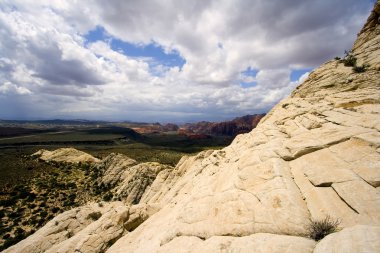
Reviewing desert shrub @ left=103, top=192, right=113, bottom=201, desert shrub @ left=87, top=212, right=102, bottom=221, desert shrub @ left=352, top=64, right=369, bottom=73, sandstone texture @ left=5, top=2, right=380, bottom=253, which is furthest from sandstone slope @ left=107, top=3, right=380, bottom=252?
desert shrub @ left=103, top=192, right=113, bottom=201

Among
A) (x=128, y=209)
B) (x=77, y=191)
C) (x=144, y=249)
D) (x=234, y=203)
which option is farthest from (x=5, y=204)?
(x=234, y=203)

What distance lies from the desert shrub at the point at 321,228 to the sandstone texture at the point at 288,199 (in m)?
0.25

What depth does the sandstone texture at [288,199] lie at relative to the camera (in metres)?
9.55

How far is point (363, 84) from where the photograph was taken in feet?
82.0

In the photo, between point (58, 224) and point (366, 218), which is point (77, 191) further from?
point (366, 218)

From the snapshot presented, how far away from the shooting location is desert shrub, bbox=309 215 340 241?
8.91 meters

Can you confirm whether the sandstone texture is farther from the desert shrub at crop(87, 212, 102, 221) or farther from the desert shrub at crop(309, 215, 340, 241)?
the desert shrub at crop(87, 212, 102, 221)

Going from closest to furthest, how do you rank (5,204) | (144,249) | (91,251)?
1. (144,249)
2. (91,251)
3. (5,204)

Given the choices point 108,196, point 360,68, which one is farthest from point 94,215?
point 360,68

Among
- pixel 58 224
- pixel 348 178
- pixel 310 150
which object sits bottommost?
pixel 58 224

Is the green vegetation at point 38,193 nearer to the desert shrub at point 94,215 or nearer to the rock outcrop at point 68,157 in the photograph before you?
the desert shrub at point 94,215

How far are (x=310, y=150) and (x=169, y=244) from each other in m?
11.3

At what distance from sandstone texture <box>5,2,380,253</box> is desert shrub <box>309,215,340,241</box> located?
0.25 metres

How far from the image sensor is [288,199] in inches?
454
